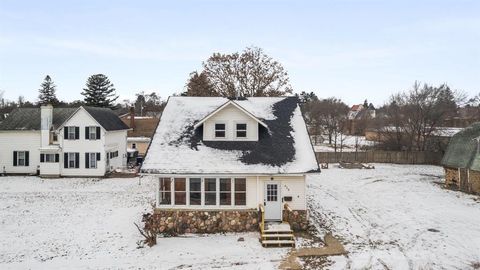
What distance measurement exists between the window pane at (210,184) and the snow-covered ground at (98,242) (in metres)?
2.42

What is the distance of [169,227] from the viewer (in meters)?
19.0

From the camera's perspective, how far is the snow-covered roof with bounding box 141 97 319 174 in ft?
62.3

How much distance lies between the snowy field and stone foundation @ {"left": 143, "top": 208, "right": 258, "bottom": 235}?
24.7 inches

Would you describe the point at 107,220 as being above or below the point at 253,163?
below

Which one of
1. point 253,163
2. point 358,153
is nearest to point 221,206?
point 253,163

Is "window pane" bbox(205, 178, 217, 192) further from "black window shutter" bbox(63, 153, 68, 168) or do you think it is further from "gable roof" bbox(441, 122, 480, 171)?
"black window shutter" bbox(63, 153, 68, 168)

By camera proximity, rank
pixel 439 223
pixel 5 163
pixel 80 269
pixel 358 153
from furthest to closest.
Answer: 1. pixel 358 153
2. pixel 5 163
3. pixel 439 223
4. pixel 80 269

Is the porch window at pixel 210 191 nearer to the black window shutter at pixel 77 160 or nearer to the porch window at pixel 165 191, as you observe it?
the porch window at pixel 165 191

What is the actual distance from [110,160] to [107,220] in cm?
1812

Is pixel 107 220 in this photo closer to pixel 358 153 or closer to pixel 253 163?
pixel 253 163

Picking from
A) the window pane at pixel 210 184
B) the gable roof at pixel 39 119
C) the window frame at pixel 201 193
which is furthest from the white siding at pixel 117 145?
the window pane at pixel 210 184

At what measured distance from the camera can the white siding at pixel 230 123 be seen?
21.1m

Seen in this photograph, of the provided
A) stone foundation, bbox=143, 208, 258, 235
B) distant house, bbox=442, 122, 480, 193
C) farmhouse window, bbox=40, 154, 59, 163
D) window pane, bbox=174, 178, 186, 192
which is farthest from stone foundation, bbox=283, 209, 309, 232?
farmhouse window, bbox=40, 154, 59, 163

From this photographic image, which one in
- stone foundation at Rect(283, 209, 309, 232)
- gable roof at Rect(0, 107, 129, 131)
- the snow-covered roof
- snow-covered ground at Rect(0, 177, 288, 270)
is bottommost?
snow-covered ground at Rect(0, 177, 288, 270)
